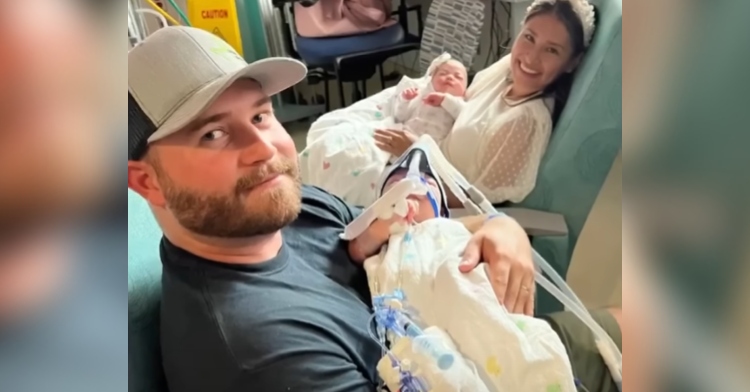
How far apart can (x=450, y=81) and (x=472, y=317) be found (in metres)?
1.32

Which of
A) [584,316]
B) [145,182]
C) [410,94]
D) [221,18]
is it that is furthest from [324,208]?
[221,18]

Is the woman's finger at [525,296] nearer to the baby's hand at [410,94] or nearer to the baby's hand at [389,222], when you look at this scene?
the baby's hand at [389,222]

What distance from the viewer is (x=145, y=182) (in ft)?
3.40

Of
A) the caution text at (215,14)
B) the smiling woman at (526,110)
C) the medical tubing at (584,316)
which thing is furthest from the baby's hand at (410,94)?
the caution text at (215,14)

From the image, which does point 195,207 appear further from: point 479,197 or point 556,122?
point 556,122

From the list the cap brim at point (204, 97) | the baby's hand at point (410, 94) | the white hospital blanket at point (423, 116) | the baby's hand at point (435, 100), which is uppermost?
the cap brim at point (204, 97)

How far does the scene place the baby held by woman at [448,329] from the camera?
3.12 ft

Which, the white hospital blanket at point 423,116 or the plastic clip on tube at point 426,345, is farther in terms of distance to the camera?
the white hospital blanket at point 423,116

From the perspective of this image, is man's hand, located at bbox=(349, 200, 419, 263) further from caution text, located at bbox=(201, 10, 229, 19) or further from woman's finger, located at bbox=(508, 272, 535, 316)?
caution text, located at bbox=(201, 10, 229, 19)

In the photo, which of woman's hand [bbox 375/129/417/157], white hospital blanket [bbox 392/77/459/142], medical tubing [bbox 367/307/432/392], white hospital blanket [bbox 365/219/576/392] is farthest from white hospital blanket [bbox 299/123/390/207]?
medical tubing [bbox 367/307/432/392]

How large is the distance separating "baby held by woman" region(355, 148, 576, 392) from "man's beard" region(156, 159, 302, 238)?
0.22 m

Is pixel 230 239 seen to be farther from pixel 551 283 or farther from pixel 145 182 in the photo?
pixel 551 283

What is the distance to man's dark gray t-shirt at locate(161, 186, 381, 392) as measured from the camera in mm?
932

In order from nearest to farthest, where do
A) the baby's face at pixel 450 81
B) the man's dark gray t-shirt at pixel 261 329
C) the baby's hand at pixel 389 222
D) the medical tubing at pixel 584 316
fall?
the man's dark gray t-shirt at pixel 261 329, the medical tubing at pixel 584 316, the baby's hand at pixel 389 222, the baby's face at pixel 450 81
